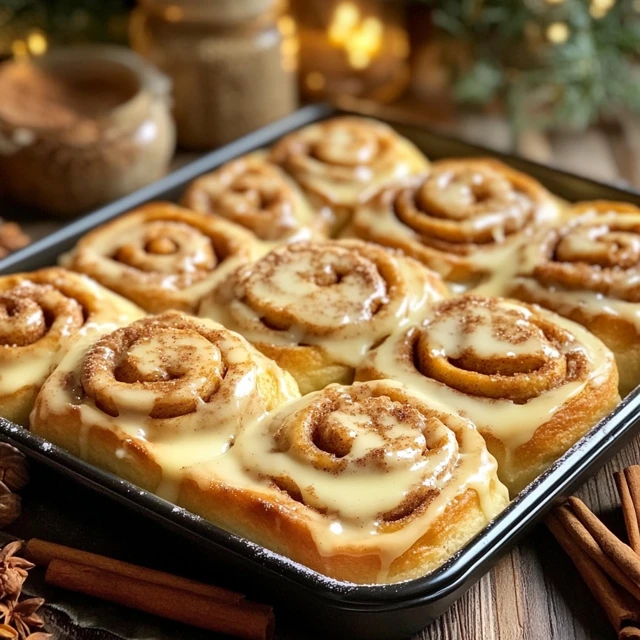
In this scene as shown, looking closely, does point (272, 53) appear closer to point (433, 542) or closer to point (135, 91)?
point (135, 91)

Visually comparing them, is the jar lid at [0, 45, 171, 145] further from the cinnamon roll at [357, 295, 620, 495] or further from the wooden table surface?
the wooden table surface

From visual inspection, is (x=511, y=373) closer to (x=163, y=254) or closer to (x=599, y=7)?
(x=163, y=254)

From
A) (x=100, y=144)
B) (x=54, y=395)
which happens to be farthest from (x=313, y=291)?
(x=100, y=144)

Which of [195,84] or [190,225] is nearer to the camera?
[190,225]

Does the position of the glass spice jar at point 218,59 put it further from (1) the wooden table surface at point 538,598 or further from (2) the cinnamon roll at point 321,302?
(1) the wooden table surface at point 538,598

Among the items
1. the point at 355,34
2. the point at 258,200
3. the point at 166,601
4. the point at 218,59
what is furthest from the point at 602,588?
the point at 355,34

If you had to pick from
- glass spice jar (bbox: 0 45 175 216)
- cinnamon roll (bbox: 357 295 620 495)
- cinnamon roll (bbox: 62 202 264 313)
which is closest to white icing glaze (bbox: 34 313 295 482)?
cinnamon roll (bbox: 357 295 620 495)
